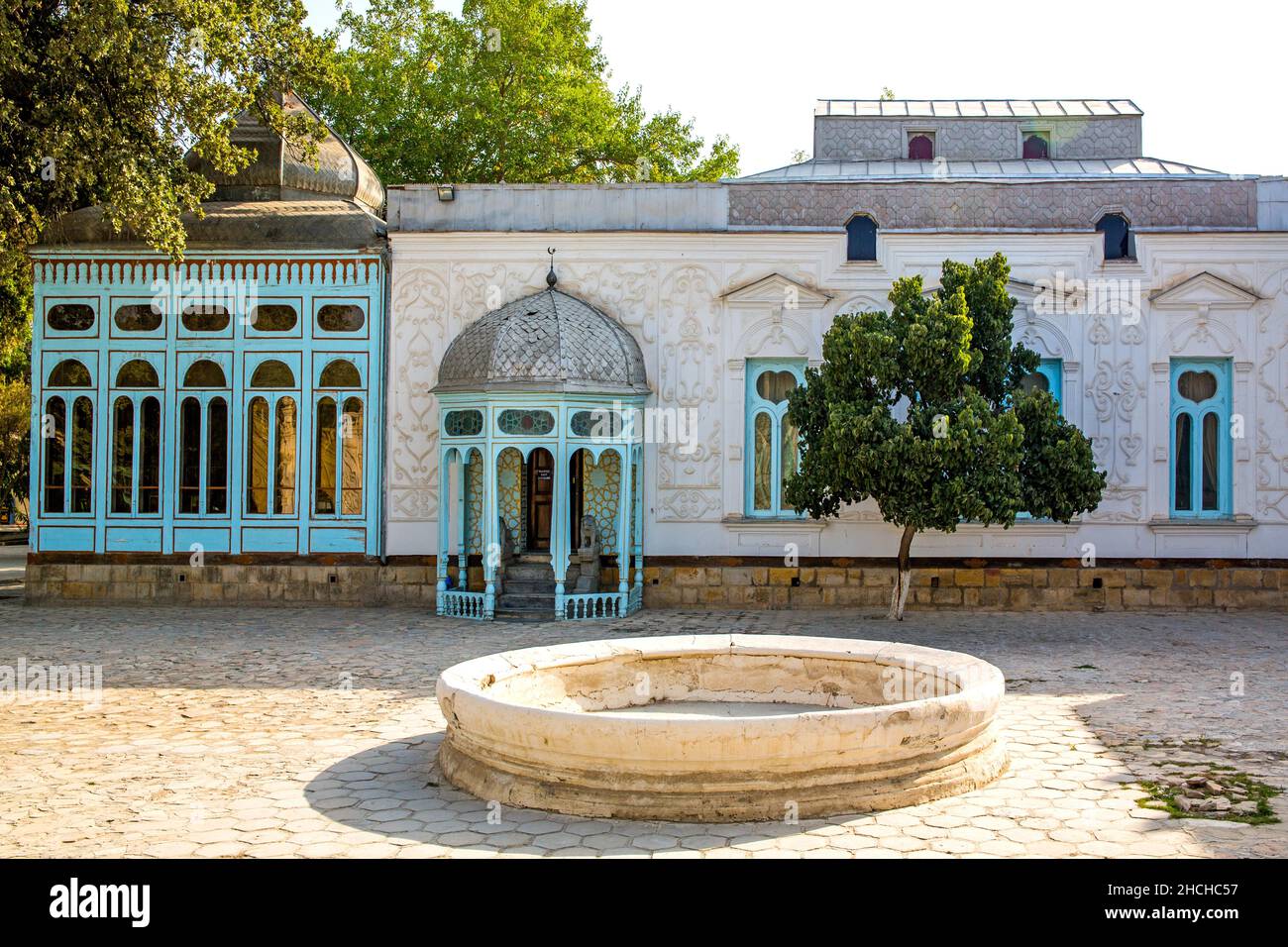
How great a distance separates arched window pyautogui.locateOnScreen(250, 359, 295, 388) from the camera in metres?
17.0

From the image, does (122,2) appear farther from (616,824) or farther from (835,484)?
(616,824)

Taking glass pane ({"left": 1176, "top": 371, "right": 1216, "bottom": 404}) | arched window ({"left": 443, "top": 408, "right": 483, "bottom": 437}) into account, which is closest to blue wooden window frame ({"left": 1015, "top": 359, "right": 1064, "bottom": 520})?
glass pane ({"left": 1176, "top": 371, "right": 1216, "bottom": 404})

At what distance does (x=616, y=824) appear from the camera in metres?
6.16

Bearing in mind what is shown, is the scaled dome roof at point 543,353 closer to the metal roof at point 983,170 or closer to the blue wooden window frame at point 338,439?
the blue wooden window frame at point 338,439

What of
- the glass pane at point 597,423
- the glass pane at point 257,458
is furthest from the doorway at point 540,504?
the glass pane at point 257,458

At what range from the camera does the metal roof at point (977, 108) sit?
20.6 metres

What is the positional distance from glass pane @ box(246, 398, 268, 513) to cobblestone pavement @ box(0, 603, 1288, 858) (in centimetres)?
260

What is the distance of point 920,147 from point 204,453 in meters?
13.1

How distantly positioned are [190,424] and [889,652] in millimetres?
12355

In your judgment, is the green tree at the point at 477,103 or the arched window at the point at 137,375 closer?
the arched window at the point at 137,375

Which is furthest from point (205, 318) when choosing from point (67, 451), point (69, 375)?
point (67, 451)

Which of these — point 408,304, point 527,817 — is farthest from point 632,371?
point 527,817

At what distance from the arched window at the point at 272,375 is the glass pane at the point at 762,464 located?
266 inches

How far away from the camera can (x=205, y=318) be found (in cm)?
1716
